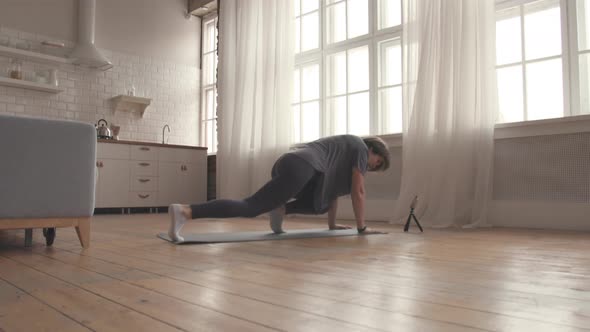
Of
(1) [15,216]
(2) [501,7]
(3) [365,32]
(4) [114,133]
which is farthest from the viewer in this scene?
(4) [114,133]

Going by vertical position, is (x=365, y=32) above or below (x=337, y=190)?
above

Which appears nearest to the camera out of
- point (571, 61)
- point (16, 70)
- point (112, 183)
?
point (571, 61)

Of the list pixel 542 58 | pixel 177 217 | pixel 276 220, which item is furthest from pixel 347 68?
pixel 177 217

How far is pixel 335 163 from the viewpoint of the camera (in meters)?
2.86

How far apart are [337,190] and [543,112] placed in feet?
6.44

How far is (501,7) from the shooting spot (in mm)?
3969

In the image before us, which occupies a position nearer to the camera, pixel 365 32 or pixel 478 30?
pixel 478 30

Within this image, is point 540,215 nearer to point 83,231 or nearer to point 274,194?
point 274,194

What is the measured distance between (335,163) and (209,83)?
4941 millimetres

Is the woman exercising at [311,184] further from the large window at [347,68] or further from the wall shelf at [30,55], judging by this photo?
the wall shelf at [30,55]

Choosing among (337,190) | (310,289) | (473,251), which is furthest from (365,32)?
(310,289)

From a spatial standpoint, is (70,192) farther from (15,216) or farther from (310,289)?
(310,289)

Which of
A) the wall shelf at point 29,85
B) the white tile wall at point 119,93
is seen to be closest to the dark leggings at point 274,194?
the wall shelf at point 29,85

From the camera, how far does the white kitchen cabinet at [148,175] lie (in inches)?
228
